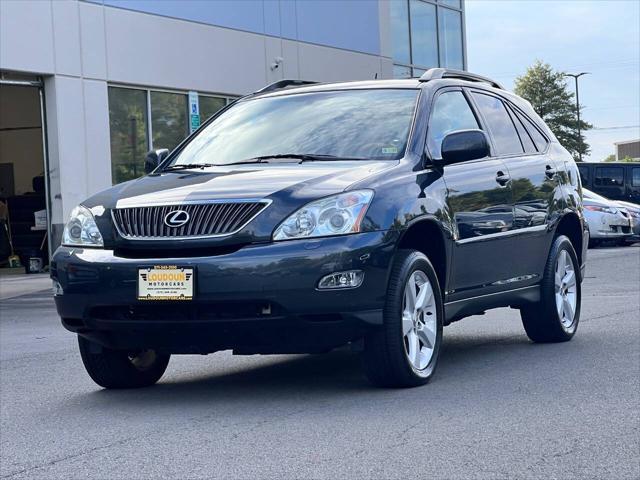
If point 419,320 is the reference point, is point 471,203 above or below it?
above

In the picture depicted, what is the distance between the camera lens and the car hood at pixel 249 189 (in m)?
6.07

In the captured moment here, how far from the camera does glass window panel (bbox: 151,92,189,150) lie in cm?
2383

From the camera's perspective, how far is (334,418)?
579cm

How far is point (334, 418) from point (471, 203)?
2145 millimetres

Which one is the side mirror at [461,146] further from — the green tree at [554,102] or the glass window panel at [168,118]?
the green tree at [554,102]

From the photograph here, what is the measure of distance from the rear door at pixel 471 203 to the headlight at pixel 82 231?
2.03 m

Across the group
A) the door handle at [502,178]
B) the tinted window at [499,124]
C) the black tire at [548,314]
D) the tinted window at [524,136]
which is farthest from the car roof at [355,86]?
the black tire at [548,314]

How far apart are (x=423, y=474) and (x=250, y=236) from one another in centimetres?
184

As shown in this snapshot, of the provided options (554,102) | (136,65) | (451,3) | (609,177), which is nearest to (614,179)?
(609,177)

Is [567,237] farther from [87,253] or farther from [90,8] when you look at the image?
[90,8]

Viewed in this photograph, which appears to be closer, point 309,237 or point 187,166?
point 309,237

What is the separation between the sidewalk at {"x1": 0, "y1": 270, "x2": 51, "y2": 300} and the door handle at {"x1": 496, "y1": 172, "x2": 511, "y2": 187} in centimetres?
1035

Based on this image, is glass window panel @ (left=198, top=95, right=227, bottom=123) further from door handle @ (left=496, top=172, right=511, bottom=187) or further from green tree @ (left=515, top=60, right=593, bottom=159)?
green tree @ (left=515, top=60, right=593, bottom=159)

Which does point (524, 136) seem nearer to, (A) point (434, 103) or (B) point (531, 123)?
(B) point (531, 123)
